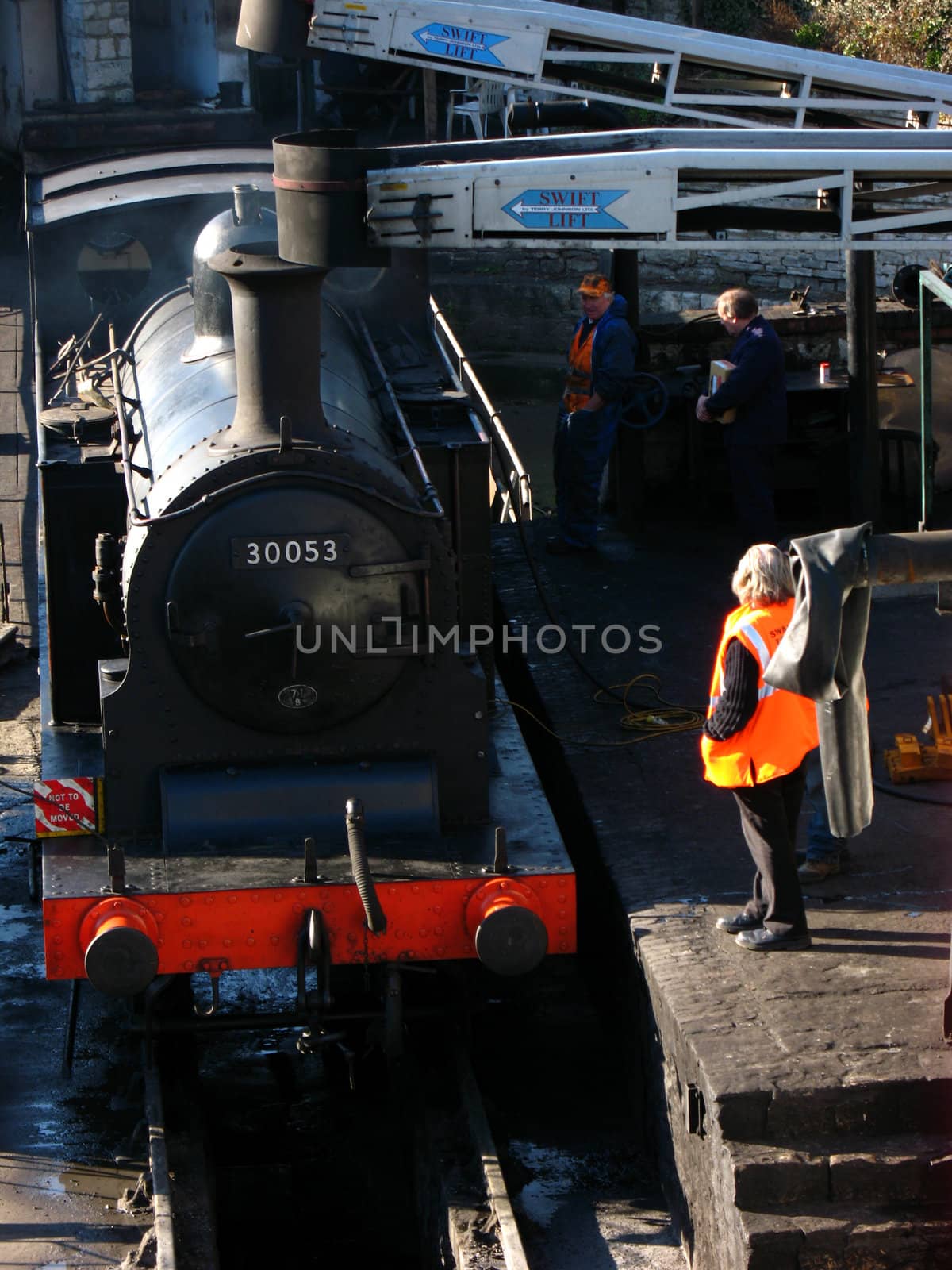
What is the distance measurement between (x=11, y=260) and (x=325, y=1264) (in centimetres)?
1614

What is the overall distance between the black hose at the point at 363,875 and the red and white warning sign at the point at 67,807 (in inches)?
40.8

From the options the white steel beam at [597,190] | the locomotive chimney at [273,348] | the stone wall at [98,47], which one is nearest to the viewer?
the locomotive chimney at [273,348]

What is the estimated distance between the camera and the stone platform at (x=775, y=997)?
4.53 metres

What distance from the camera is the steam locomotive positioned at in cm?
528

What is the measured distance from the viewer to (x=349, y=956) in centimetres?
535

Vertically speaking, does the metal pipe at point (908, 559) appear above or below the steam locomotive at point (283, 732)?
above

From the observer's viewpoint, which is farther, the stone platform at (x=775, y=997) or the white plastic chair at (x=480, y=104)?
the white plastic chair at (x=480, y=104)

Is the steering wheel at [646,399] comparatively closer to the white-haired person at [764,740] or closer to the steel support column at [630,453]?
the steel support column at [630,453]

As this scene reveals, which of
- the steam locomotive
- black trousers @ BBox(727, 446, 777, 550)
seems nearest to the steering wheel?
black trousers @ BBox(727, 446, 777, 550)

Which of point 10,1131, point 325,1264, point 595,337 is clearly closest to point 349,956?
point 325,1264

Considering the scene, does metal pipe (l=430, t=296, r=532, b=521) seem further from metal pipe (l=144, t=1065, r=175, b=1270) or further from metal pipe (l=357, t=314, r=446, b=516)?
metal pipe (l=144, t=1065, r=175, b=1270)

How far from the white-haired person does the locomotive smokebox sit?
1.78 meters

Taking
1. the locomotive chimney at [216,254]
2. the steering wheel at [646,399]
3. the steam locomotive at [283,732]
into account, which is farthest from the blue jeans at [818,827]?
the steering wheel at [646,399]

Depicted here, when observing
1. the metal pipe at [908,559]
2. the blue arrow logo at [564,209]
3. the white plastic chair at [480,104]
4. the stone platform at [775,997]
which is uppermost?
the white plastic chair at [480,104]
